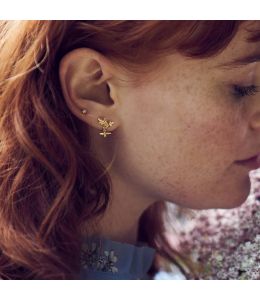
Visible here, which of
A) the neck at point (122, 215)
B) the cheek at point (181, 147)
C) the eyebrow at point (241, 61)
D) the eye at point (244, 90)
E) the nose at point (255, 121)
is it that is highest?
the eyebrow at point (241, 61)

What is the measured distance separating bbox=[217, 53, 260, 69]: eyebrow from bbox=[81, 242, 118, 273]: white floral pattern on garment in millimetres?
418

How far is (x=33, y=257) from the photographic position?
99 cm

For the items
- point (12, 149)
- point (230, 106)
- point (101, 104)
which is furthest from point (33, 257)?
point (230, 106)

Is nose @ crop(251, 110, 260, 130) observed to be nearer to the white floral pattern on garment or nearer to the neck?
the neck

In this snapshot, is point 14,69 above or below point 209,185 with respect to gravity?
above

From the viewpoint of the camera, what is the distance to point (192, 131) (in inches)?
39.9

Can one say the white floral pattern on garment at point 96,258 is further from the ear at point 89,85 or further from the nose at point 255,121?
the nose at point 255,121

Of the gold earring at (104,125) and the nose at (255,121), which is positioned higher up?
the nose at (255,121)

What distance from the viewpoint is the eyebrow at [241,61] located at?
3.20 feet

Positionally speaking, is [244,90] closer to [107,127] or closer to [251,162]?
[251,162]

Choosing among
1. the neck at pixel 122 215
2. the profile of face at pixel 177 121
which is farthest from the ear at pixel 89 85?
the neck at pixel 122 215

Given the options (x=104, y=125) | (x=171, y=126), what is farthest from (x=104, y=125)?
(x=171, y=126)
